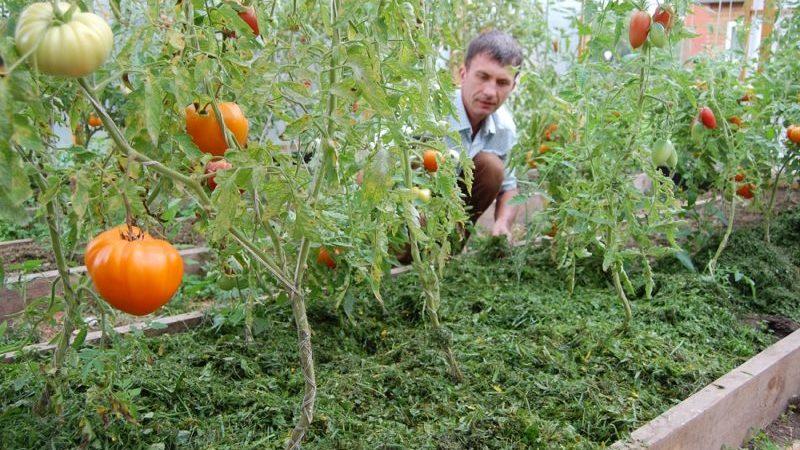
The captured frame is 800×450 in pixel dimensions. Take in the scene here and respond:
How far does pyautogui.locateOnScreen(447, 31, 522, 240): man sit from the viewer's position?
3689 mm

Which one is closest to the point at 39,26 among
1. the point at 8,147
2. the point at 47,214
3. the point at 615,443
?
the point at 8,147

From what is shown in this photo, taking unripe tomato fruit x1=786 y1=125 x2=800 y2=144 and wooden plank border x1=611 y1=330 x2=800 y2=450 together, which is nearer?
wooden plank border x1=611 y1=330 x2=800 y2=450

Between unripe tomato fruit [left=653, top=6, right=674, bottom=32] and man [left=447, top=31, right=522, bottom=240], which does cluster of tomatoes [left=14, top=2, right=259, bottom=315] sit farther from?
man [left=447, top=31, right=522, bottom=240]

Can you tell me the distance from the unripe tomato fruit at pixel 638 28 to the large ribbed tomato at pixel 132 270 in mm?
1447

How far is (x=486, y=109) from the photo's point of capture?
378 centimetres

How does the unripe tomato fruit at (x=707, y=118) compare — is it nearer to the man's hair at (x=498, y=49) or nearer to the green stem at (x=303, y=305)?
the man's hair at (x=498, y=49)

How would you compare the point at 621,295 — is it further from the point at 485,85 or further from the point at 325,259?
the point at 485,85

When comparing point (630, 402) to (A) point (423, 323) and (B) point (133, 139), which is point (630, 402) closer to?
(A) point (423, 323)

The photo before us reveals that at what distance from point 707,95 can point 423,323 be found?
1647 millimetres

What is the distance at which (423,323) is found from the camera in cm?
255

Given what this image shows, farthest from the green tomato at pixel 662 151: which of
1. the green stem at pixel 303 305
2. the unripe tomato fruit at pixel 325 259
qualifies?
the green stem at pixel 303 305

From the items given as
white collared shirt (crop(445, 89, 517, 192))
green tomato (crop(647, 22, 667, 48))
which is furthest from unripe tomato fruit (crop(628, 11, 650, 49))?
white collared shirt (crop(445, 89, 517, 192))

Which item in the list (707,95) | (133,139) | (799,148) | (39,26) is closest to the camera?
(39,26)

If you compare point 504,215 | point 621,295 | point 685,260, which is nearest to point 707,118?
point 685,260
